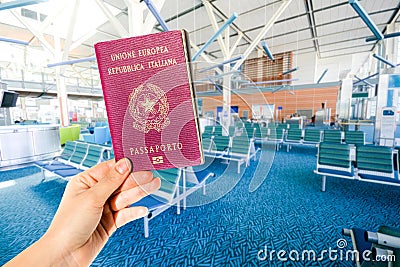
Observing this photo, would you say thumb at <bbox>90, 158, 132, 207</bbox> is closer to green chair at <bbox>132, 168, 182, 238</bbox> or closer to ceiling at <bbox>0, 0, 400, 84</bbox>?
green chair at <bbox>132, 168, 182, 238</bbox>

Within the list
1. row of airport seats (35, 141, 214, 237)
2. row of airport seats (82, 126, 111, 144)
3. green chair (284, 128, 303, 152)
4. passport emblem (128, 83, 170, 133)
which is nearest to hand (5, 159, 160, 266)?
passport emblem (128, 83, 170, 133)

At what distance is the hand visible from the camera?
510 mm

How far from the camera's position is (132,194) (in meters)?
0.67

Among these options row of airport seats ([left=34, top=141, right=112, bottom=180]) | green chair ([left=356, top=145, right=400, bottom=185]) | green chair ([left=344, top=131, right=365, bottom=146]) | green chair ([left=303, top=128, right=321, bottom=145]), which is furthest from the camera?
green chair ([left=303, top=128, right=321, bottom=145])

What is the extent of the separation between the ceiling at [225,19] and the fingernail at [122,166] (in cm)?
480

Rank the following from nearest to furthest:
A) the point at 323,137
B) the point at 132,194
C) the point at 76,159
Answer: the point at 132,194
the point at 76,159
the point at 323,137

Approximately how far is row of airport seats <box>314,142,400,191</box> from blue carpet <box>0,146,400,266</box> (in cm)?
34

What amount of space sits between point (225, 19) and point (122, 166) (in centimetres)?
785

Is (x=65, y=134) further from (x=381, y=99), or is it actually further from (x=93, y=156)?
(x=381, y=99)

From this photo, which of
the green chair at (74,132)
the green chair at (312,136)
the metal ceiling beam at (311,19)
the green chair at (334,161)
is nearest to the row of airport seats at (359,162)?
the green chair at (334,161)

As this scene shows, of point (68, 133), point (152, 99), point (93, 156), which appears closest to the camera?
point (152, 99)

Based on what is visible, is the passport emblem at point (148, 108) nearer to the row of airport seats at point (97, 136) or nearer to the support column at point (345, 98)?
the row of airport seats at point (97, 136)

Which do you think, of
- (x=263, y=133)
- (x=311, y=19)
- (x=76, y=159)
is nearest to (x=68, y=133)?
(x=76, y=159)

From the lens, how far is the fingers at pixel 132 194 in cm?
66
